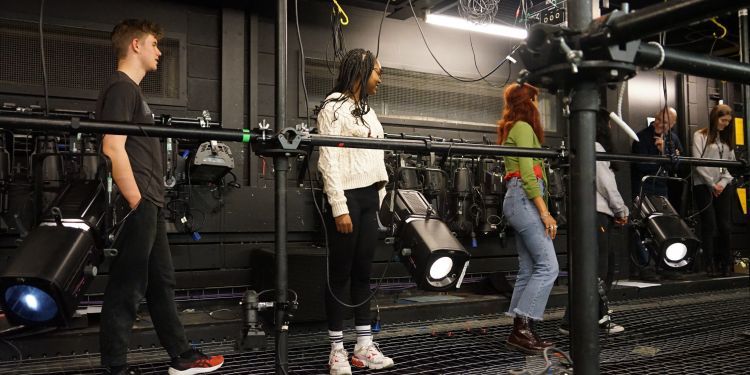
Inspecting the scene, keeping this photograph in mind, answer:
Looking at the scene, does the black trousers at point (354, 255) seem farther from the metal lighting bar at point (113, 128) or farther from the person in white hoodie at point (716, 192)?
the person in white hoodie at point (716, 192)

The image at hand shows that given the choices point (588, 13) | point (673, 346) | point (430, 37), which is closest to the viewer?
point (588, 13)

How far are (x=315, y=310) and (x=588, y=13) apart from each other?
10.2 feet

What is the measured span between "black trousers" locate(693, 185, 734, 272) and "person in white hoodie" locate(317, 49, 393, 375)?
16.3 feet

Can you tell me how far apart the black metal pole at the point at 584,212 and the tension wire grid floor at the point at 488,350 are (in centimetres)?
182

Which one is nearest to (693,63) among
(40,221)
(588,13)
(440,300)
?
(588,13)

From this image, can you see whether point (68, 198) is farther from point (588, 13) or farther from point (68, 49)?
point (68, 49)

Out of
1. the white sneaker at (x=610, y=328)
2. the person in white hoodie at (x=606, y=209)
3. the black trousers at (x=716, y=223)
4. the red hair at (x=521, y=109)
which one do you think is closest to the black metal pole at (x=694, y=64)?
the red hair at (x=521, y=109)

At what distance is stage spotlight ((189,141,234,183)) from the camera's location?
443cm

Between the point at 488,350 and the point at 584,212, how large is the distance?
245 centimetres

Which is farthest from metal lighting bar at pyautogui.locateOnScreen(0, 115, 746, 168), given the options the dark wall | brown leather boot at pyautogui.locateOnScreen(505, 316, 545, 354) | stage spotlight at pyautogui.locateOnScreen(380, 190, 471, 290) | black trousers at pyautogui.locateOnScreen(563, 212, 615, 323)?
the dark wall

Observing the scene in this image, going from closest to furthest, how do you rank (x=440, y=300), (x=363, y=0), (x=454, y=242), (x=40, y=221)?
(x=40, y=221), (x=454, y=242), (x=440, y=300), (x=363, y=0)

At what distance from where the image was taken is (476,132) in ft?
21.9

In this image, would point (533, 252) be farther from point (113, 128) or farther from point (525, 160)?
point (113, 128)

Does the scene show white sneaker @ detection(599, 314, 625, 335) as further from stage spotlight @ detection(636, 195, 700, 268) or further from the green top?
the green top
